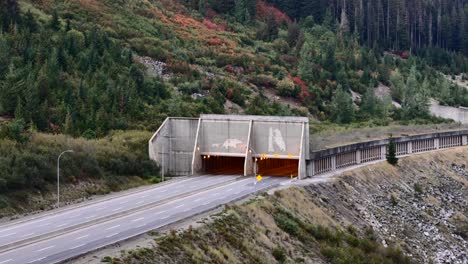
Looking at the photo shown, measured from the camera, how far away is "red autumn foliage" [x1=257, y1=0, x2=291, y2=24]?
5182 inches

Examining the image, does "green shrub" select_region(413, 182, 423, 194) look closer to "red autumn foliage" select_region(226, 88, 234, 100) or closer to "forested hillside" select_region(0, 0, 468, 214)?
"forested hillside" select_region(0, 0, 468, 214)

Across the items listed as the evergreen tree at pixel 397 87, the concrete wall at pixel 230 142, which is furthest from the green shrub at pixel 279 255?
the evergreen tree at pixel 397 87

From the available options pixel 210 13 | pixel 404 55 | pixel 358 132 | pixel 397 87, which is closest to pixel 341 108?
pixel 358 132

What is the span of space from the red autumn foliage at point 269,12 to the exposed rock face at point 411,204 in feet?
192

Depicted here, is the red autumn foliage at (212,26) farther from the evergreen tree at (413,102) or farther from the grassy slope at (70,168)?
the grassy slope at (70,168)

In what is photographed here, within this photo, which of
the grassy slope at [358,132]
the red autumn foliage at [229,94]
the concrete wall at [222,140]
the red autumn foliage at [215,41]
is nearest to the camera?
the concrete wall at [222,140]

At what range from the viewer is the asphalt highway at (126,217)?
113 ft

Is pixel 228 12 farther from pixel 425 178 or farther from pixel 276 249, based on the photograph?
pixel 276 249

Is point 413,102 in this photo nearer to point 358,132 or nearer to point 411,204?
point 358,132

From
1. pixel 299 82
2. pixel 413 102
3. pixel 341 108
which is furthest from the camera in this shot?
pixel 413 102

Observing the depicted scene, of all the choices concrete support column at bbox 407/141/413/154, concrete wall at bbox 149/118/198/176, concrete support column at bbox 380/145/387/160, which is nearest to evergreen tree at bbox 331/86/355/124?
concrete support column at bbox 407/141/413/154

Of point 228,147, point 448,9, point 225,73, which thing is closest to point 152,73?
point 225,73

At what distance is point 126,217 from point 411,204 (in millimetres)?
27651

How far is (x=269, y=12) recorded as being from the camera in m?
131
